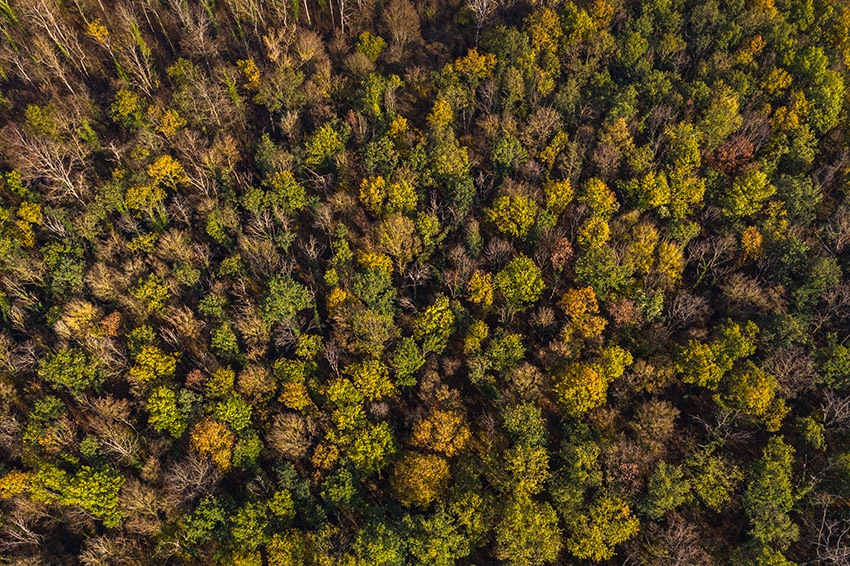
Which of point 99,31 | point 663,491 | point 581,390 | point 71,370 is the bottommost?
point 71,370

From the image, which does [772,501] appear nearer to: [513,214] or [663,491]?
[663,491]

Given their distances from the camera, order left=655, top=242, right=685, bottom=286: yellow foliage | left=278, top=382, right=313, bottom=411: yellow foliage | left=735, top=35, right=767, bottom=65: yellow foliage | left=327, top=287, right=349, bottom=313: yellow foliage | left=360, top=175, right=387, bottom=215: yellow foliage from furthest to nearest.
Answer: left=735, top=35, right=767, bottom=65: yellow foliage
left=360, top=175, right=387, bottom=215: yellow foliage
left=655, top=242, right=685, bottom=286: yellow foliage
left=327, top=287, right=349, bottom=313: yellow foliage
left=278, top=382, right=313, bottom=411: yellow foliage

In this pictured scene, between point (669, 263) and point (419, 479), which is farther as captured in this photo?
point (669, 263)

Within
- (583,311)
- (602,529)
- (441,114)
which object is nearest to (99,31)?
(441,114)

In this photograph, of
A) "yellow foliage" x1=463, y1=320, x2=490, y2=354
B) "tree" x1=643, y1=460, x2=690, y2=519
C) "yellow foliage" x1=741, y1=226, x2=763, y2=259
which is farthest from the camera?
"yellow foliage" x1=741, y1=226, x2=763, y2=259

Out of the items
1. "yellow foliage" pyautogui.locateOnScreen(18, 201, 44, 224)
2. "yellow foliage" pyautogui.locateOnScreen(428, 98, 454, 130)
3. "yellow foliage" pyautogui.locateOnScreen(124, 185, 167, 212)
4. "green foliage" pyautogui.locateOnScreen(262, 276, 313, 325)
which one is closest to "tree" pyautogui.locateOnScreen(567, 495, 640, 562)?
"green foliage" pyautogui.locateOnScreen(262, 276, 313, 325)

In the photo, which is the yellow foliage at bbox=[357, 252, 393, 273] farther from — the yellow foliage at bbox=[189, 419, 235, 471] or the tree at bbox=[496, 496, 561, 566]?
the tree at bbox=[496, 496, 561, 566]

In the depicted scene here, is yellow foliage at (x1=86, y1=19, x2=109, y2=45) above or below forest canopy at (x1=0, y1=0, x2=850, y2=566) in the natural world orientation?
above

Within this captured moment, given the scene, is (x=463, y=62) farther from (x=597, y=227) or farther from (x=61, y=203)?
(x=61, y=203)

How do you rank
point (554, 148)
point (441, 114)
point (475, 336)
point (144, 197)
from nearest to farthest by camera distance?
point (475, 336) → point (144, 197) → point (554, 148) → point (441, 114)
